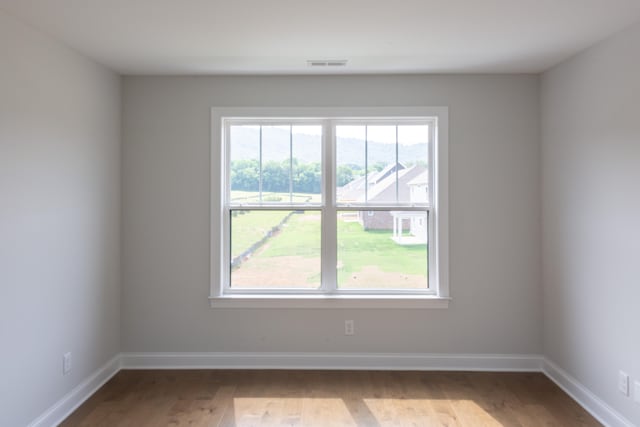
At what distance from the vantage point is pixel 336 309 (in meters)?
3.71

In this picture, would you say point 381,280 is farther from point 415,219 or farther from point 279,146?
point 279,146

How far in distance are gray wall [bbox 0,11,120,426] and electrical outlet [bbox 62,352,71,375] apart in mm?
40

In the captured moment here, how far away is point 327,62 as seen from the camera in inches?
131

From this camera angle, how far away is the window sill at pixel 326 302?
3682 millimetres

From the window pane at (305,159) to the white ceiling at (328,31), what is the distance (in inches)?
21.6

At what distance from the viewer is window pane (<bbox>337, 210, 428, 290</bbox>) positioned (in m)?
3.81

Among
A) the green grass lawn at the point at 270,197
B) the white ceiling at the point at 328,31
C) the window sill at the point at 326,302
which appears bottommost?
the window sill at the point at 326,302

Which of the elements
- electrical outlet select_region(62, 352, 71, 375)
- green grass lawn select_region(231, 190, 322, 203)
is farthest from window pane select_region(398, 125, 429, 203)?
electrical outlet select_region(62, 352, 71, 375)

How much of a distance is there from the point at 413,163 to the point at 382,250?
2.74 ft

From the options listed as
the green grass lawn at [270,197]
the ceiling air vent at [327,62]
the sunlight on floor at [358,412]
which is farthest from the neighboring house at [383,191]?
the sunlight on floor at [358,412]

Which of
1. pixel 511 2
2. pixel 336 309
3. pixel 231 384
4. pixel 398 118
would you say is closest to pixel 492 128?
pixel 398 118

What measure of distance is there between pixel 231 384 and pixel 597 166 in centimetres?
321

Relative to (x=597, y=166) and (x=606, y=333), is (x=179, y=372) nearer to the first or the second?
(x=606, y=333)

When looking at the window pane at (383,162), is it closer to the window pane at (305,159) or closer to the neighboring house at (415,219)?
the neighboring house at (415,219)
